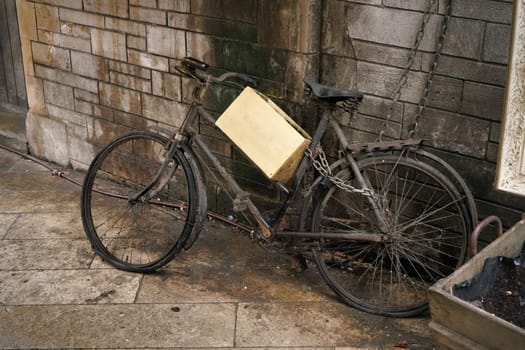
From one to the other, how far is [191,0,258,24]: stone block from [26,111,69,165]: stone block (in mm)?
2258

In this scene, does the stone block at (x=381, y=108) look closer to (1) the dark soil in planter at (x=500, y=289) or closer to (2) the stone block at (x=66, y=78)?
(1) the dark soil in planter at (x=500, y=289)

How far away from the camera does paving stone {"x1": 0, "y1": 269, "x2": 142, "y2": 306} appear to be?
4.76 metres

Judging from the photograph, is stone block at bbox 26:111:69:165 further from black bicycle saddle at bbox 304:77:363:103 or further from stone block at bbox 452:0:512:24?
stone block at bbox 452:0:512:24

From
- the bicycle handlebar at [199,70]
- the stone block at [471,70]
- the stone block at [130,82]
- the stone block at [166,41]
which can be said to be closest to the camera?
the stone block at [471,70]

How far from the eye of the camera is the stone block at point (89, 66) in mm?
6371

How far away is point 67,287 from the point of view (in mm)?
4914

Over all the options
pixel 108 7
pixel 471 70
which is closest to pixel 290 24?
pixel 471 70

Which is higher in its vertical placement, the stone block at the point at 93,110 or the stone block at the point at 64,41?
the stone block at the point at 64,41

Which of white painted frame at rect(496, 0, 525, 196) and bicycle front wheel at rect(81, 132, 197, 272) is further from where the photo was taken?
bicycle front wheel at rect(81, 132, 197, 272)

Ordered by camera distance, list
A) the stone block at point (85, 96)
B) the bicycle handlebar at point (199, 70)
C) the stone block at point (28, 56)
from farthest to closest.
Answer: the stone block at point (28, 56) → the stone block at point (85, 96) → the bicycle handlebar at point (199, 70)

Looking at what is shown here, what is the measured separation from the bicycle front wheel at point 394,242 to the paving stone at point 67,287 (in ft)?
4.45

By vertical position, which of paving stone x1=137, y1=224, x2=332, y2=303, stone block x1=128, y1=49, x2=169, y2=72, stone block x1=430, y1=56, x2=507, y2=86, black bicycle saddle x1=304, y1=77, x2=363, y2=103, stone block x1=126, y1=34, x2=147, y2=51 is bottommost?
paving stone x1=137, y1=224, x2=332, y2=303

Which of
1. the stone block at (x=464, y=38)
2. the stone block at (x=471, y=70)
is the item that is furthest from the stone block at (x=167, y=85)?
the stone block at (x=464, y=38)

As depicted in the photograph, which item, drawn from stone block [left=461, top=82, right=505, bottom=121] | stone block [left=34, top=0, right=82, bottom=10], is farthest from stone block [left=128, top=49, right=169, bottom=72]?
stone block [left=461, top=82, right=505, bottom=121]
